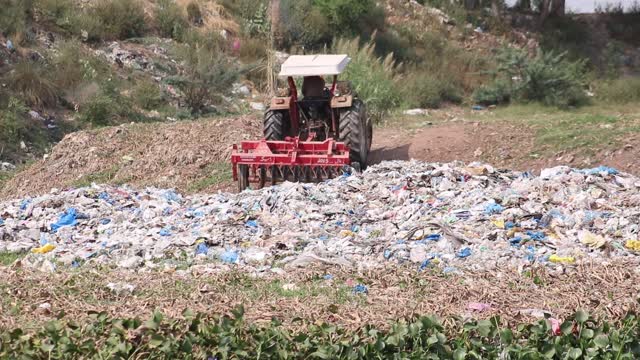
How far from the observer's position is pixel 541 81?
766 inches

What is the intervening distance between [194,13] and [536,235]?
56.6ft

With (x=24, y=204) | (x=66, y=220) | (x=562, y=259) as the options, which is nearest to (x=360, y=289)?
(x=562, y=259)

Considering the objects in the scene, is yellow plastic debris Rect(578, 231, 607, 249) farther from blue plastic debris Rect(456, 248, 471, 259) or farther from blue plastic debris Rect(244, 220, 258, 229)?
blue plastic debris Rect(244, 220, 258, 229)

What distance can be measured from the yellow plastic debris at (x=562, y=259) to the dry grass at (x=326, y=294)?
30cm

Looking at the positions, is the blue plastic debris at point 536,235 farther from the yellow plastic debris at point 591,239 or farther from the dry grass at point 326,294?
the dry grass at point 326,294

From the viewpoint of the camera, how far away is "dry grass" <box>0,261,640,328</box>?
5547 mm

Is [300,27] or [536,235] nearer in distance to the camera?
[536,235]

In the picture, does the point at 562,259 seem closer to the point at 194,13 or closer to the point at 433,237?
the point at 433,237

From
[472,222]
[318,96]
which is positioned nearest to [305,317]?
[472,222]

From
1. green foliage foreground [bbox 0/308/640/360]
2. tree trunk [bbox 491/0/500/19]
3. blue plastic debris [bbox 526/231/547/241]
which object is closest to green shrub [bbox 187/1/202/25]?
tree trunk [bbox 491/0/500/19]

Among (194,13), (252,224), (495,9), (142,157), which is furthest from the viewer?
(495,9)

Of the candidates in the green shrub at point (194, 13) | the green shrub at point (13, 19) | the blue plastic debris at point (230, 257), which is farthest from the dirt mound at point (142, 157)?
the green shrub at point (194, 13)

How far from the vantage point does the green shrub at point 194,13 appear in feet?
76.5

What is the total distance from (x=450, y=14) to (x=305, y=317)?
76.9ft
